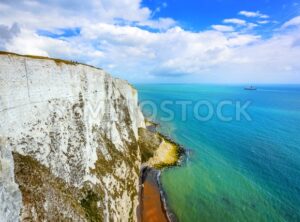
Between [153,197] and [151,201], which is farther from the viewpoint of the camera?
[153,197]

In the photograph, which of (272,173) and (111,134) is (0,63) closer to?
(111,134)

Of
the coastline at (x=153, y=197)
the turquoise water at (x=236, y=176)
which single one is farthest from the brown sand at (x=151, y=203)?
the turquoise water at (x=236, y=176)

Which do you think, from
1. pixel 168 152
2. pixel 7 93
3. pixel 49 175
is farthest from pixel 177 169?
pixel 7 93

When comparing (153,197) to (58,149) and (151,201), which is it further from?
(58,149)

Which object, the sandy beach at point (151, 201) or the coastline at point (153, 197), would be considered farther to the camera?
Result: the coastline at point (153, 197)

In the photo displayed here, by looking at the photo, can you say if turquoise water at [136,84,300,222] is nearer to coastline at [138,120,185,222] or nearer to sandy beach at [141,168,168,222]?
coastline at [138,120,185,222]

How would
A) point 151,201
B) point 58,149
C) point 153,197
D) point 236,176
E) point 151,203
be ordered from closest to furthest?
point 58,149, point 151,203, point 151,201, point 153,197, point 236,176

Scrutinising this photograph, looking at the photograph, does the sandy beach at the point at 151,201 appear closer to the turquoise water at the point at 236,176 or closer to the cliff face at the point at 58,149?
the turquoise water at the point at 236,176

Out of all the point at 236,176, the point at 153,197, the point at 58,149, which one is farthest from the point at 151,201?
the point at 236,176
